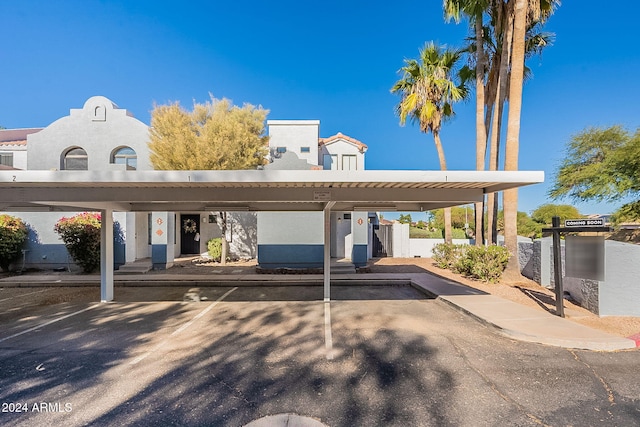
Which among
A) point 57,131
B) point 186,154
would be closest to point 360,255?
point 186,154

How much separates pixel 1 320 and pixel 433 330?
9.15 m

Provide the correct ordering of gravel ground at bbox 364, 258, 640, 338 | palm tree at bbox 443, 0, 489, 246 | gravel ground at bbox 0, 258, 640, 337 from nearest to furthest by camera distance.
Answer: gravel ground at bbox 364, 258, 640, 338 < gravel ground at bbox 0, 258, 640, 337 < palm tree at bbox 443, 0, 489, 246

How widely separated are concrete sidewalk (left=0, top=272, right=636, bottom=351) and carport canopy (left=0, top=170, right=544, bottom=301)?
8.15 feet

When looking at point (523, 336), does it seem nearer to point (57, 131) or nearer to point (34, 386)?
point (34, 386)

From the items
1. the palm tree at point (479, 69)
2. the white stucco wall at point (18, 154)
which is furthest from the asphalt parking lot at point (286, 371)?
the white stucco wall at point (18, 154)

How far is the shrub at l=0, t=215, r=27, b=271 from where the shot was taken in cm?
1213

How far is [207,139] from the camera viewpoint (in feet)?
48.3

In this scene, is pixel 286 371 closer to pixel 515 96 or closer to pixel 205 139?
pixel 515 96

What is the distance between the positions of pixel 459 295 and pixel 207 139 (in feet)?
41.3

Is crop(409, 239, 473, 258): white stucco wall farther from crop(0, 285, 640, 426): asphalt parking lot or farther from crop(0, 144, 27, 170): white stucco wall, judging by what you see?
crop(0, 144, 27, 170): white stucco wall

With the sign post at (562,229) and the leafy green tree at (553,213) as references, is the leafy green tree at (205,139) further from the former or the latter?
the leafy green tree at (553,213)

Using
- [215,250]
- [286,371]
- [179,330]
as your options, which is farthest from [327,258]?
[215,250]

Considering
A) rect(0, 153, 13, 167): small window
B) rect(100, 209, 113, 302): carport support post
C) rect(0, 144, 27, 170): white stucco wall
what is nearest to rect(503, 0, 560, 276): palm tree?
rect(100, 209, 113, 302): carport support post

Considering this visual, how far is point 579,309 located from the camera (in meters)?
7.17
